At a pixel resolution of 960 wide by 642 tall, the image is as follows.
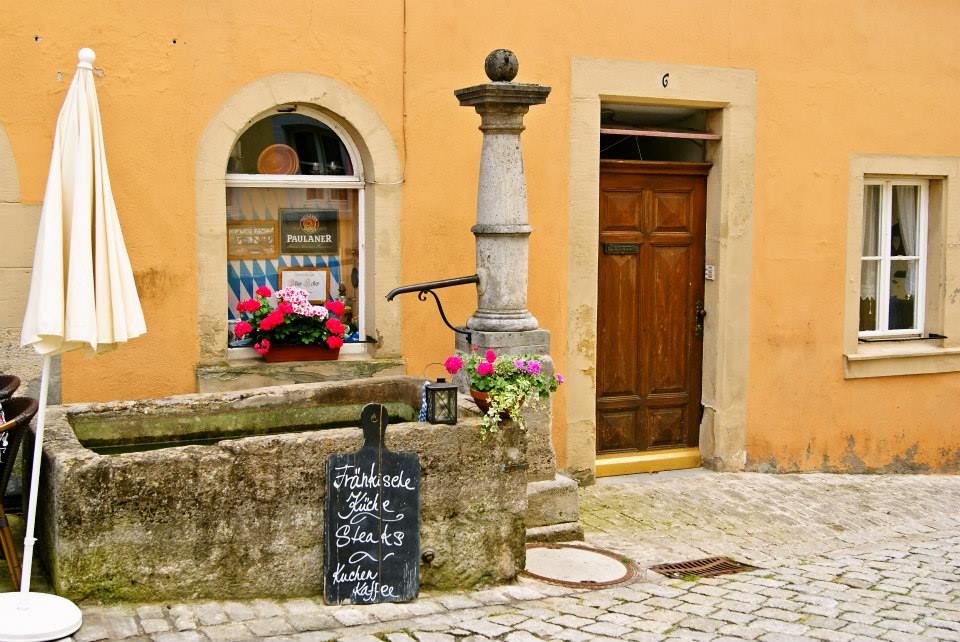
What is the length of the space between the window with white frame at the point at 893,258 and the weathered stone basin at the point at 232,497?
4964mm

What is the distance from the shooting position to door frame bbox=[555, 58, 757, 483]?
8.18 m

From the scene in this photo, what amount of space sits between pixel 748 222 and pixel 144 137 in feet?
14.8

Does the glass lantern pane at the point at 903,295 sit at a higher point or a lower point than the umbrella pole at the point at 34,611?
higher

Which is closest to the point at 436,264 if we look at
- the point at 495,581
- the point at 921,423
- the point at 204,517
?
the point at 495,581

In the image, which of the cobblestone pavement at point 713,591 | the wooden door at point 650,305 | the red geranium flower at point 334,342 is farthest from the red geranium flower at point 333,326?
the wooden door at point 650,305

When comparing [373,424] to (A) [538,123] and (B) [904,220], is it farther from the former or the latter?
→ (B) [904,220]

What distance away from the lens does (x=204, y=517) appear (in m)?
5.07

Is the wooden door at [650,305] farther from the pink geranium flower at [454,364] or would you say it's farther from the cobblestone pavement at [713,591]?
the pink geranium flower at [454,364]

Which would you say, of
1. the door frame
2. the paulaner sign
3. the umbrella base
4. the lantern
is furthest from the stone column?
the umbrella base

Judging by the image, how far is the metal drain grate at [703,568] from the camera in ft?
21.2

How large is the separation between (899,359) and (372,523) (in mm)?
5726

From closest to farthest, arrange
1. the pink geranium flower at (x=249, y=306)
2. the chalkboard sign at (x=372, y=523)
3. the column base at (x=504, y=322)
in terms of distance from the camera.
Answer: the chalkboard sign at (x=372, y=523)
the column base at (x=504, y=322)
the pink geranium flower at (x=249, y=306)

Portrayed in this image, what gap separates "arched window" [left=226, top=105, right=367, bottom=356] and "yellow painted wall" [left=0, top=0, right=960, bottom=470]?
0.36 meters

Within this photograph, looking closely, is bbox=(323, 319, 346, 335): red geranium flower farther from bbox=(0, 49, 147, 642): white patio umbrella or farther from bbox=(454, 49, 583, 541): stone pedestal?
bbox=(0, 49, 147, 642): white patio umbrella
